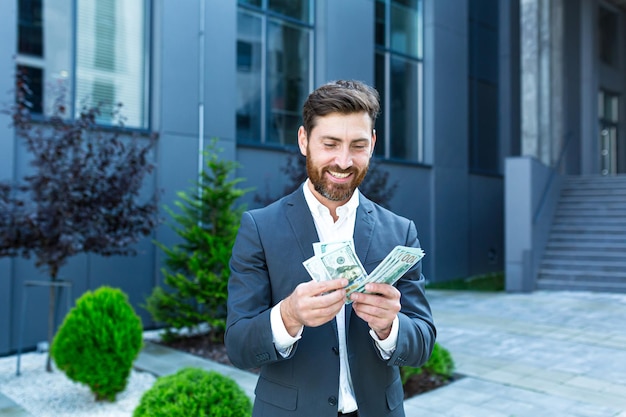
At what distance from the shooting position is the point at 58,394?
Result: 591 cm

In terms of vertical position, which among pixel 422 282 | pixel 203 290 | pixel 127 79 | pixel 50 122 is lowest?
pixel 203 290

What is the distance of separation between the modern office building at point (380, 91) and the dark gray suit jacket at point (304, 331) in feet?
18.4

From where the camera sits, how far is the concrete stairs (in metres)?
13.4

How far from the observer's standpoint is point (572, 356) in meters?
7.33

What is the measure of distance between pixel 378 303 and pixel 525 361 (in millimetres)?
6003

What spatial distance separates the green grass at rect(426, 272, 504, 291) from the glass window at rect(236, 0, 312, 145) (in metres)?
5.94

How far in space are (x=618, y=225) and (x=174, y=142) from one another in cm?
1132

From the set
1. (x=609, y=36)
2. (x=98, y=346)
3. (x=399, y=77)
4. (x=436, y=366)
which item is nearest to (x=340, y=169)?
(x=98, y=346)

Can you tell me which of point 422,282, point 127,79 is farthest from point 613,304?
point 422,282

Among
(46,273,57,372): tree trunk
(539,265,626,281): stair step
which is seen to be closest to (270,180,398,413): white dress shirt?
(46,273,57,372): tree trunk

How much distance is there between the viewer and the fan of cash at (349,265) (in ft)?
5.71

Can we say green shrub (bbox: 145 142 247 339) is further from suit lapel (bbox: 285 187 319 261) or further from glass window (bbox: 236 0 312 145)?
suit lapel (bbox: 285 187 319 261)

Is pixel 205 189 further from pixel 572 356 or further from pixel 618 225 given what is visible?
pixel 618 225

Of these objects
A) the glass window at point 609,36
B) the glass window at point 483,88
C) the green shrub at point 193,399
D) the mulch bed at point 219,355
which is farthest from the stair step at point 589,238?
the green shrub at point 193,399
